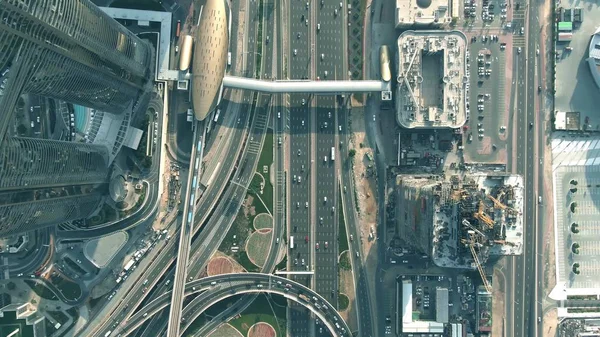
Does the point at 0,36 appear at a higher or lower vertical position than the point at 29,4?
lower

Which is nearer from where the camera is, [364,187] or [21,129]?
[21,129]

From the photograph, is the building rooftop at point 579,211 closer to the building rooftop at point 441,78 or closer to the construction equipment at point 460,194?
the building rooftop at point 441,78

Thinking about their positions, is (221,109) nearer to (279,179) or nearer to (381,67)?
(279,179)

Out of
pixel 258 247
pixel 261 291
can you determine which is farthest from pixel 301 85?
pixel 261 291

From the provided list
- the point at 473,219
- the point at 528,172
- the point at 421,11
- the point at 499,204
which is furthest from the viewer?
the point at 528,172

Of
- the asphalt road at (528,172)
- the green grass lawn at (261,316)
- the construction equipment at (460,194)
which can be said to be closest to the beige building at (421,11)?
the asphalt road at (528,172)

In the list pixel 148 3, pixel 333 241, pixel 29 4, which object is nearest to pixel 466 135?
pixel 333 241

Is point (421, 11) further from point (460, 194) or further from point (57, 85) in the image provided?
point (57, 85)
